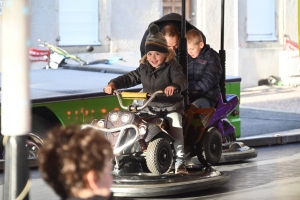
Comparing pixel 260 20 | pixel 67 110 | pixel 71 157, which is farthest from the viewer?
pixel 260 20

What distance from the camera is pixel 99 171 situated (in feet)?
11.4

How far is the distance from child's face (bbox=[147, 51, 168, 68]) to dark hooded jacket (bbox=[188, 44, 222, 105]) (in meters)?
1.30

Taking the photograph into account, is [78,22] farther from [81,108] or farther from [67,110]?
[67,110]

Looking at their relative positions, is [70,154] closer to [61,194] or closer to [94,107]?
[61,194]

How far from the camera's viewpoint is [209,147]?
9.52m

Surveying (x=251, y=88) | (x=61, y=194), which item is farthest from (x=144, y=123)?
(x=251, y=88)

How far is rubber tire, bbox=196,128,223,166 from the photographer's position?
9422 millimetres

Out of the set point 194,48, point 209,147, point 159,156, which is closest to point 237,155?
point 209,147

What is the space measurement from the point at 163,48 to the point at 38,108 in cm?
230

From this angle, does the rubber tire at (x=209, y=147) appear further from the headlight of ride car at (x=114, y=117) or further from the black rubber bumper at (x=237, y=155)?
the headlight of ride car at (x=114, y=117)

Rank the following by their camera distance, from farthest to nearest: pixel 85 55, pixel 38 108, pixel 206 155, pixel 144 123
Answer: pixel 85 55
pixel 38 108
pixel 206 155
pixel 144 123

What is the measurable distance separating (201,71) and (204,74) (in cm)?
6

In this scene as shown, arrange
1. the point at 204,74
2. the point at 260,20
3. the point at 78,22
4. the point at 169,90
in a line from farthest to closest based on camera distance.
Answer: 1. the point at 260,20
2. the point at 78,22
3. the point at 204,74
4. the point at 169,90

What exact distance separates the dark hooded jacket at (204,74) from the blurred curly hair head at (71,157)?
21.3ft
